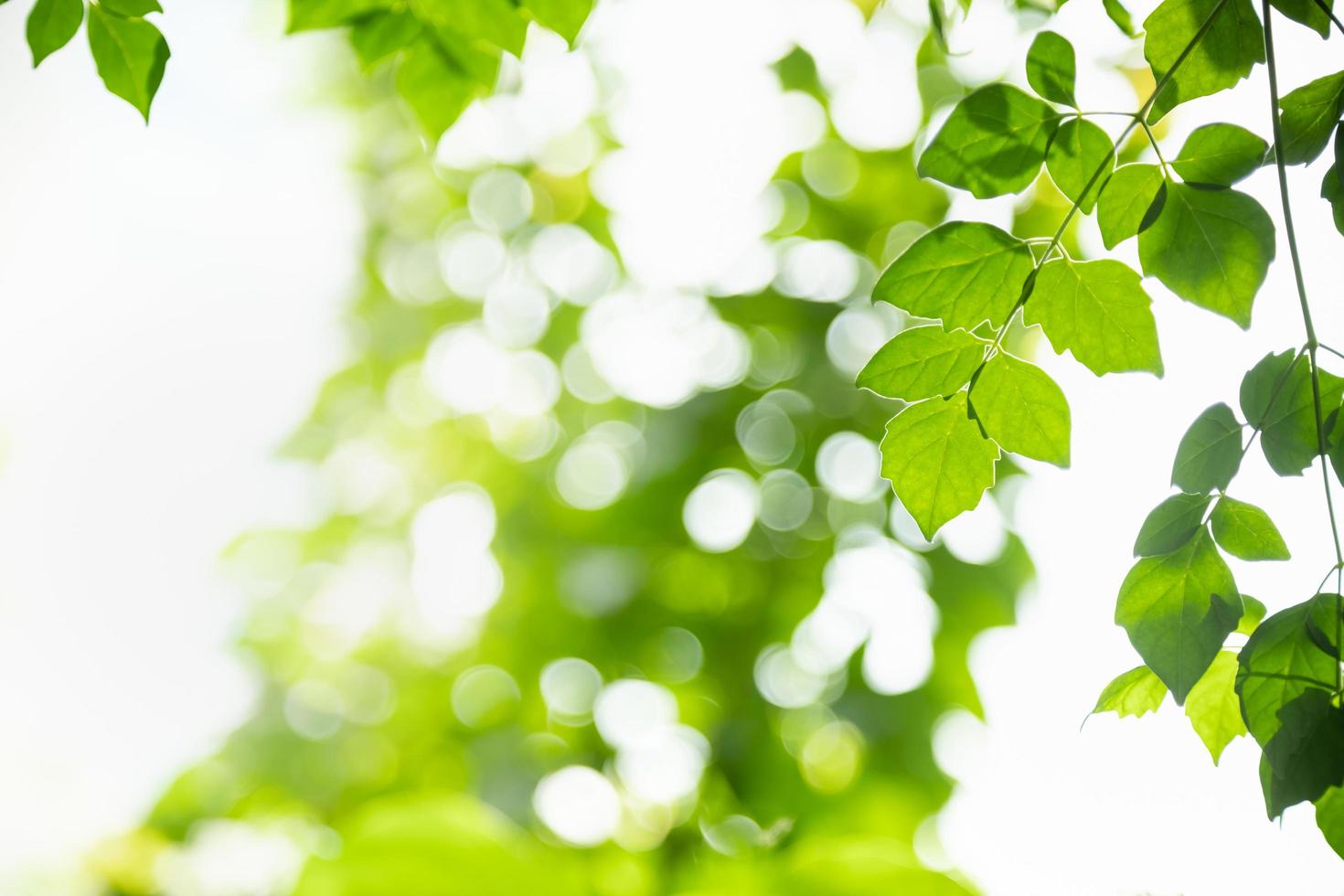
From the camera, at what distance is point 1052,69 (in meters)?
0.22

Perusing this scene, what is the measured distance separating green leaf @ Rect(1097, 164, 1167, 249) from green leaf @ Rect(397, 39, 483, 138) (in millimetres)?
220

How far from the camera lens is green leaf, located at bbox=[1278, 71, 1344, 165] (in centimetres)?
20

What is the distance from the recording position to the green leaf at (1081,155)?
22cm

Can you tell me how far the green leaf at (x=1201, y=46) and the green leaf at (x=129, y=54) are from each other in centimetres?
25

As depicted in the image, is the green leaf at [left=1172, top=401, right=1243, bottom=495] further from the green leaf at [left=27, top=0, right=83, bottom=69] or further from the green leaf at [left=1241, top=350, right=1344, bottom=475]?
the green leaf at [left=27, top=0, right=83, bottom=69]

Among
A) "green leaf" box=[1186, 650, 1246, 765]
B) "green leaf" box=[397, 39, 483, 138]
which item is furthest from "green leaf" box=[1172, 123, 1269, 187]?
"green leaf" box=[397, 39, 483, 138]

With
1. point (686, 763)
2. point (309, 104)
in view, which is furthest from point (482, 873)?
point (309, 104)

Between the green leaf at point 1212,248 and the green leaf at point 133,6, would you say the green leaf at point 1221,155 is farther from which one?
the green leaf at point 133,6

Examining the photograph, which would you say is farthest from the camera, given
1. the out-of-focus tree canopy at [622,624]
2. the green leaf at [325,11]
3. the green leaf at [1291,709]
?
the out-of-focus tree canopy at [622,624]

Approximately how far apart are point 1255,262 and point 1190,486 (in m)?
0.05

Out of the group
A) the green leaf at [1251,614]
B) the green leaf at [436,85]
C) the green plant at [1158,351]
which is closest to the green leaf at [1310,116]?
the green plant at [1158,351]

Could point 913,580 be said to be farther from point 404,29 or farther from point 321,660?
point 321,660

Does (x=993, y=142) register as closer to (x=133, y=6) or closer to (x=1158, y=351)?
(x=1158, y=351)

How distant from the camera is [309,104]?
1.22 m
